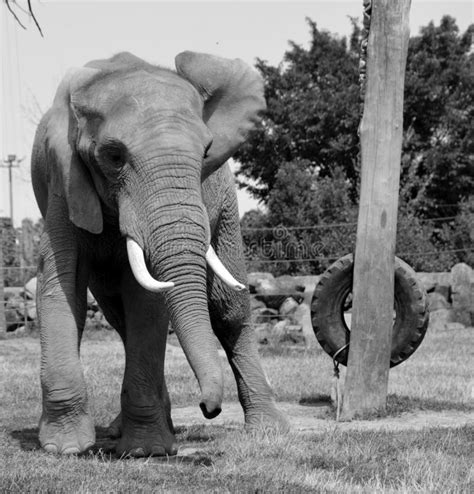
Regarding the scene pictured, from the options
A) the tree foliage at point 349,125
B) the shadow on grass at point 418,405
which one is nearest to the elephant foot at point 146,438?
the shadow on grass at point 418,405

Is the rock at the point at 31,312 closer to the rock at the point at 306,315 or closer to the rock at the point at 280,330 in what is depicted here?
the rock at the point at 280,330

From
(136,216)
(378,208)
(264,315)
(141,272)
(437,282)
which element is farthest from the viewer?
(437,282)

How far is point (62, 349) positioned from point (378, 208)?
3.22 metres

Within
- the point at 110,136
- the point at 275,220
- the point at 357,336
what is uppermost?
the point at 275,220

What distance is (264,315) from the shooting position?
19797mm

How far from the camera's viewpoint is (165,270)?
6078mm

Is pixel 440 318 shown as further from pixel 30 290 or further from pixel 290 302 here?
pixel 30 290

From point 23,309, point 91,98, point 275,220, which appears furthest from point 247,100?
point 275,220

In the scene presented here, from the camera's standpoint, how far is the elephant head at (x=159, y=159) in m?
6.02

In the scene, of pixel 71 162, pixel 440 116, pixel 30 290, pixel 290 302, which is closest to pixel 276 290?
pixel 290 302

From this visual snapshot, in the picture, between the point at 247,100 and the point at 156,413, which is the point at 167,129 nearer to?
the point at 247,100

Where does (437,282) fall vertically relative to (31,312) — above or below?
above

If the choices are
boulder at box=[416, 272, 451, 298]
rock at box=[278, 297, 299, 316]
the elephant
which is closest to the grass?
the elephant

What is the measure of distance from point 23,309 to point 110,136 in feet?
49.2
